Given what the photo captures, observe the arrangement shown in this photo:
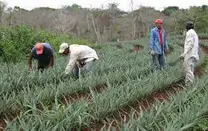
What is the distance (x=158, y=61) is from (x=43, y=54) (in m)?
3.52

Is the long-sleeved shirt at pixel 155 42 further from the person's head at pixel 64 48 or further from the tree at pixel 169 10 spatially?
the tree at pixel 169 10

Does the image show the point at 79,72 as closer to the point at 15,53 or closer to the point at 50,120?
the point at 50,120

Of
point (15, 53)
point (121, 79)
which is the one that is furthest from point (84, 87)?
point (15, 53)

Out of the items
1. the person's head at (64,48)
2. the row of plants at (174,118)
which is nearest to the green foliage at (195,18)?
the person's head at (64,48)

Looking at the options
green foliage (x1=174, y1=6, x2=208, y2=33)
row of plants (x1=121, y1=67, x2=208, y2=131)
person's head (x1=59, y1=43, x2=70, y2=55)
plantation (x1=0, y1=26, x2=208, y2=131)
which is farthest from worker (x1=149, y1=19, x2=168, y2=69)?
green foliage (x1=174, y1=6, x2=208, y2=33)

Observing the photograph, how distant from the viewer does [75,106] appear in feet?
15.9

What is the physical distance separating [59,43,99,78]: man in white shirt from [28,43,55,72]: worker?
0.61 m

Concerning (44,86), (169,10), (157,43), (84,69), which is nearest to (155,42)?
(157,43)

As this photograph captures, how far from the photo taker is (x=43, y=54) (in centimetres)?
800

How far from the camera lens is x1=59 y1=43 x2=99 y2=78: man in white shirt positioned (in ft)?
24.3

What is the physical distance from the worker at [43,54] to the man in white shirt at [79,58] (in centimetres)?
61

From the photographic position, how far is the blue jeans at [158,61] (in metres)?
9.95

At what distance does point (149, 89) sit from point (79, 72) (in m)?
1.69

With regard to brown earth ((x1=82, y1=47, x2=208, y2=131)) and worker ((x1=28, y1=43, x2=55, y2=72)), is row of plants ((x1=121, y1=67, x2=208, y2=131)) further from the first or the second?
worker ((x1=28, y1=43, x2=55, y2=72))
